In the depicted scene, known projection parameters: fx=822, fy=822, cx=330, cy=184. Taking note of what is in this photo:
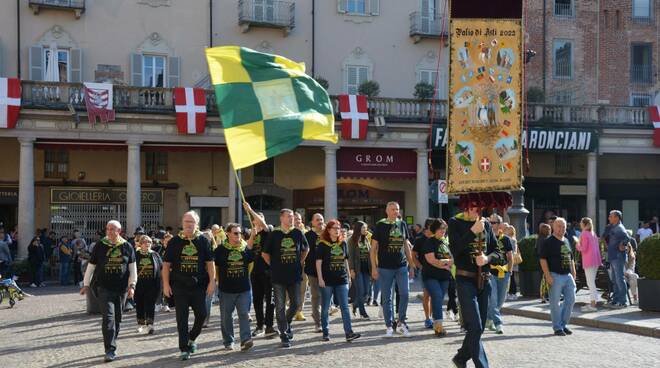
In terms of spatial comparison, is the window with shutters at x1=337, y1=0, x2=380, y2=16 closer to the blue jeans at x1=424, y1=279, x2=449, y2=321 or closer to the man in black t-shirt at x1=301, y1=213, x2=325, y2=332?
the man in black t-shirt at x1=301, y1=213, x2=325, y2=332

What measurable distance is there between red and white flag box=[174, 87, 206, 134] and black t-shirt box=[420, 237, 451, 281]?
18.0m

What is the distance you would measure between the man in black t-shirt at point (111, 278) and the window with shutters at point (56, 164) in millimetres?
21283

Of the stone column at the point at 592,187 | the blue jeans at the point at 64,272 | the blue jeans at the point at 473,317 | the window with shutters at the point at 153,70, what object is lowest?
the blue jeans at the point at 64,272

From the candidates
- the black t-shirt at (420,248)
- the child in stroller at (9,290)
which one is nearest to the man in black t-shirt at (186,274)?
the black t-shirt at (420,248)

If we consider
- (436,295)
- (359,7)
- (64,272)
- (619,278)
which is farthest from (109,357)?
(359,7)

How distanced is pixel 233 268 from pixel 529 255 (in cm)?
917

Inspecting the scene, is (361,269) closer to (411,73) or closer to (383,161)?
(383,161)

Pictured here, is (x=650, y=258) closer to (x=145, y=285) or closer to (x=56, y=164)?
(x=145, y=285)

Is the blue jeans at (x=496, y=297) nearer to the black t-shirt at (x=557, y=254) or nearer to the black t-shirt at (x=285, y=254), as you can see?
the black t-shirt at (x=557, y=254)

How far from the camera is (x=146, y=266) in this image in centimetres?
1397

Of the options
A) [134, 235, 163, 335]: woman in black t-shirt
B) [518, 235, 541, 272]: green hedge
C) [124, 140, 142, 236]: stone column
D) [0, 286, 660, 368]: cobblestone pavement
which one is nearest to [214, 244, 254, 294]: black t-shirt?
[0, 286, 660, 368]: cobblestone pavement

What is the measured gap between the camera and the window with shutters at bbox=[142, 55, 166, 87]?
3178 centimetres

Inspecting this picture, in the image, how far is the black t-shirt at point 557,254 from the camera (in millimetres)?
12858

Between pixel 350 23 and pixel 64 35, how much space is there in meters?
11.4
